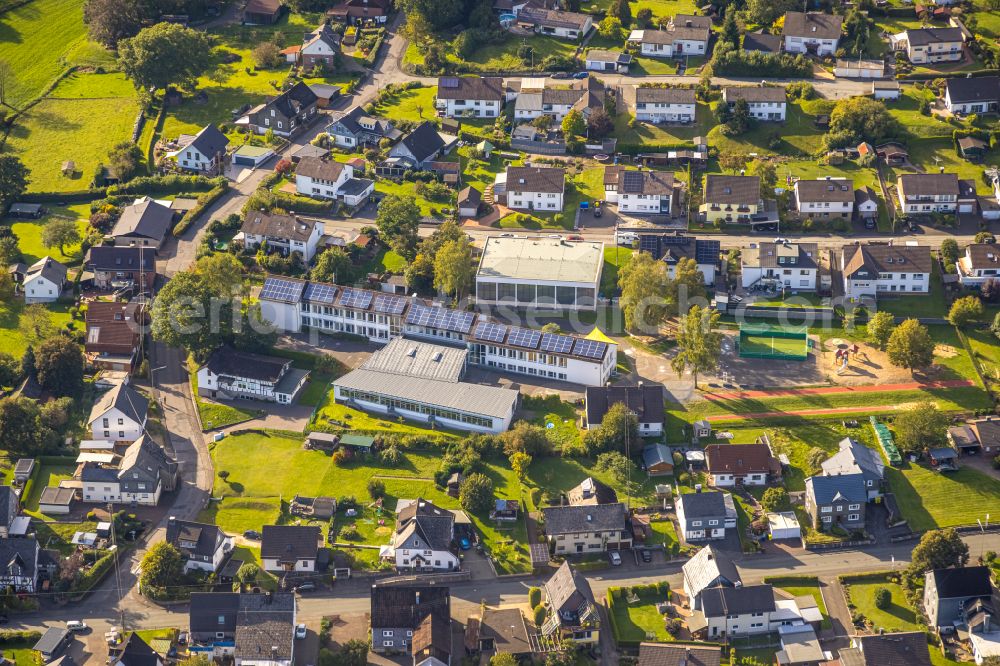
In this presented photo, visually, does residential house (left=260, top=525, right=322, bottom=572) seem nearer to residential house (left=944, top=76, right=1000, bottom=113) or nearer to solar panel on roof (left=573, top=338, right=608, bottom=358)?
solar panel on roof (left=573, top=338, right=608, bottom=358)

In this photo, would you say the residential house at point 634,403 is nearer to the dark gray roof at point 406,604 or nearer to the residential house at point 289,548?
the dark gray roof at point 406,604

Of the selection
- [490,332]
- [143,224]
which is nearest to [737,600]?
[490,332]

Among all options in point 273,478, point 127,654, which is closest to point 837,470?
point 273,478

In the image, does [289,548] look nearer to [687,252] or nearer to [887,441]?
[887,441]

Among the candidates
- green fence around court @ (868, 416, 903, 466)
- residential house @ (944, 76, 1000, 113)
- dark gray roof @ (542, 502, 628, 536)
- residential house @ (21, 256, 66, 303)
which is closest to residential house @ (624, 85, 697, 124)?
residential house @ (944, 76, 1000, 113)

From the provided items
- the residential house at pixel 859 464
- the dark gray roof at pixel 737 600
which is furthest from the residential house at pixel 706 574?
the residential house at pixel 859 464

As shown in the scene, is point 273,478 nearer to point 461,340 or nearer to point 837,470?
point 461,340

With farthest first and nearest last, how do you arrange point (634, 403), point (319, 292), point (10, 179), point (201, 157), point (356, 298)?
point (201, 157) < point (10, 179) < point (319, 292) < point (356, 298) < point (634, 403)

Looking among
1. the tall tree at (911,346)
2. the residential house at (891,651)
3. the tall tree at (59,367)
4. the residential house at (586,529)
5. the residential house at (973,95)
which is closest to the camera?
the residential house at (891,651)
